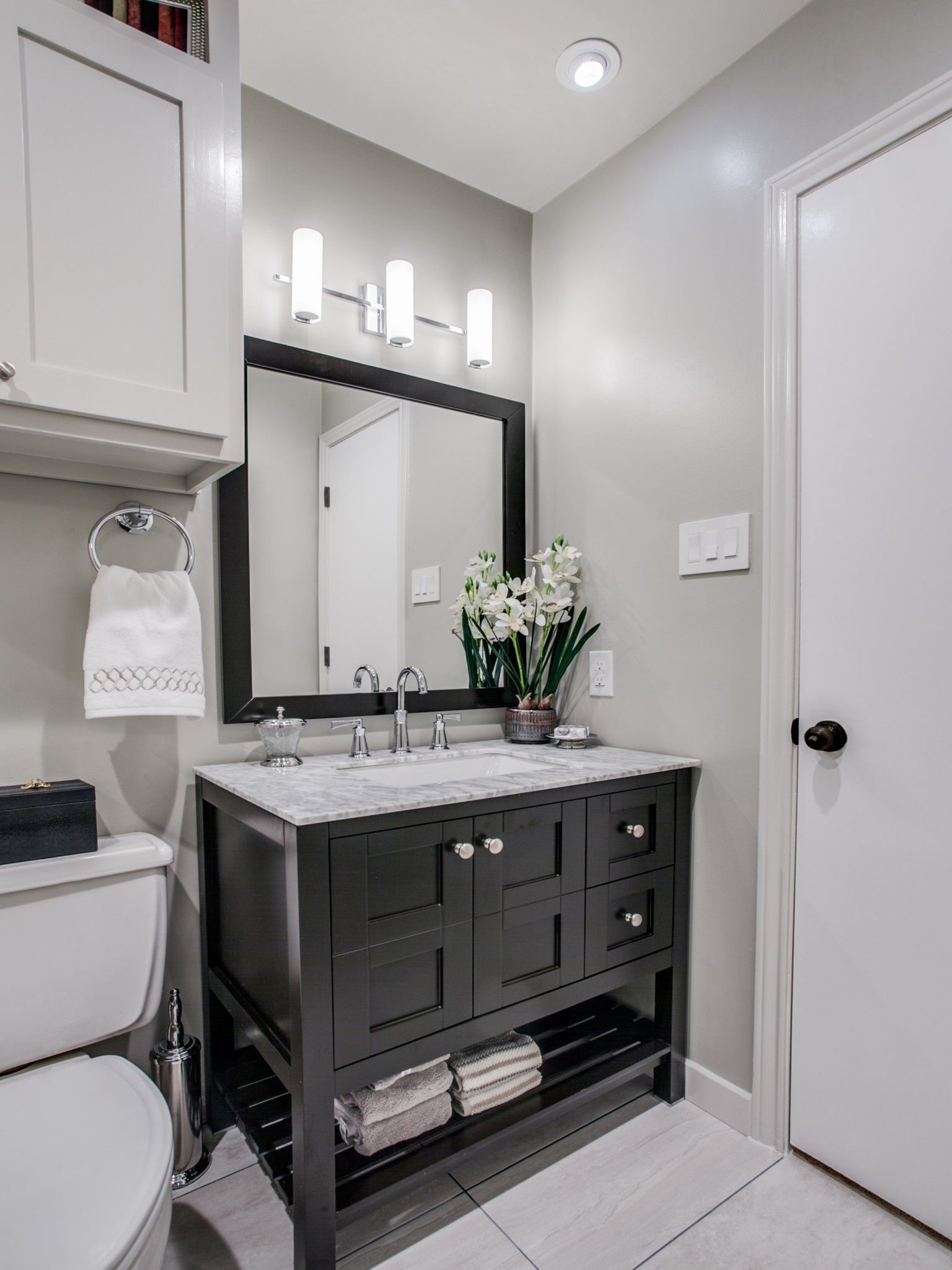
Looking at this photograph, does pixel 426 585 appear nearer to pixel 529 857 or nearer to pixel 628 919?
pixel 529 857

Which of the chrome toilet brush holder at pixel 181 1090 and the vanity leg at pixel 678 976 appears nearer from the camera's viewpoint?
the chrome toilet brush holder at pixel 181 1090

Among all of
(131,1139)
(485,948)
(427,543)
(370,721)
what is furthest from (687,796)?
(131,1139)

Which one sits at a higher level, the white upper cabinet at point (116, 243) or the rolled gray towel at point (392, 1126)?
the white upper cabinet at point (116, 243)

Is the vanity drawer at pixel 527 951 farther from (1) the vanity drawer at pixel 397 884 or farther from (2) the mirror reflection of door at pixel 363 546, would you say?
(2) the mirror reflection of door at pixel 363 546

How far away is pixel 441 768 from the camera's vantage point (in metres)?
1.76

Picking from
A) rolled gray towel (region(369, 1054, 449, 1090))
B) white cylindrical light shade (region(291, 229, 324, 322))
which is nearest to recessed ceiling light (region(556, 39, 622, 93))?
white cylindrical light shade (region(291, 229, 324, 322))

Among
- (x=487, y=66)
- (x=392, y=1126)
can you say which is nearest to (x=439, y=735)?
(x=392, y=1126)

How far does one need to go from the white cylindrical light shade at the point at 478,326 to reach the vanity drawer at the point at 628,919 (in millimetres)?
1422

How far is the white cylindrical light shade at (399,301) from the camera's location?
1.85 m

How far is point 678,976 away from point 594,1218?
1.67 feet

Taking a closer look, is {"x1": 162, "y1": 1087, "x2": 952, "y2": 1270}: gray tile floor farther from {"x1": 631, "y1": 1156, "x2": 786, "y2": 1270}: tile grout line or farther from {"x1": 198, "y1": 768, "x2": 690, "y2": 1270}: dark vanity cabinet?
{"x1": 198, "y1": 768, "x2": 690, "y2": 1270}: dark vanity cabinet

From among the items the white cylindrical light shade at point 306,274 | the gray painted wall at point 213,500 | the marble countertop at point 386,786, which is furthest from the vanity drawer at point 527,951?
the white cylindrical light shade at point 306,274

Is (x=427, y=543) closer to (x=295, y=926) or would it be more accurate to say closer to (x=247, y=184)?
(x=247, y=184)

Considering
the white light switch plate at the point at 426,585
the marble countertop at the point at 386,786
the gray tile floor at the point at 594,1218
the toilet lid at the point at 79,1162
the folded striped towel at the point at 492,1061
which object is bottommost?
the gray tile floor at the point at 594,1218
